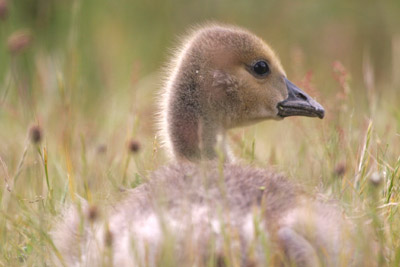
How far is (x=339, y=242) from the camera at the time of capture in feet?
7.59

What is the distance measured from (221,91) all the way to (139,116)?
2.98ft

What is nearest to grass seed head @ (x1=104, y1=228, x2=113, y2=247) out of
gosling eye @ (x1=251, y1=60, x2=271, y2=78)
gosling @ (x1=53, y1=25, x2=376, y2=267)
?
gosling @ (x1=53, y1=25, x2=376, y2=267)

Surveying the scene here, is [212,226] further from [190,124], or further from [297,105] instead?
[297,105]

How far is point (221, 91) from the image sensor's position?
3.41 meters

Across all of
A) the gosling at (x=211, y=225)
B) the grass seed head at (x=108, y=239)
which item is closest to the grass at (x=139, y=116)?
the gosling at (x=211, y=225)

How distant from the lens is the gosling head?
3.32 metres

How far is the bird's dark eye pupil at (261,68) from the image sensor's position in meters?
3.53

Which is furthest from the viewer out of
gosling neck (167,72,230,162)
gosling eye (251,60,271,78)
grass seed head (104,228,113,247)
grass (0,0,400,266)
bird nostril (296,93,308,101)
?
bird nostril (296,93,308,101)

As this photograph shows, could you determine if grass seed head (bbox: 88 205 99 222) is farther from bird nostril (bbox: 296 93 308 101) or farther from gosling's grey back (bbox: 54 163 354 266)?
bird nostril (bbox: 296 93 308 101)

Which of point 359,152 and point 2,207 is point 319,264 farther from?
point 2,207

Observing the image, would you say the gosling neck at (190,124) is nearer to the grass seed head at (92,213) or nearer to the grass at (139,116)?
the grass at (139,116)

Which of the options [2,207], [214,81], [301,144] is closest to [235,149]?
[301,144]

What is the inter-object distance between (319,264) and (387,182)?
3.03 ft

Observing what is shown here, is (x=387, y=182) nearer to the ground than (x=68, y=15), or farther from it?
nearer to the ground
